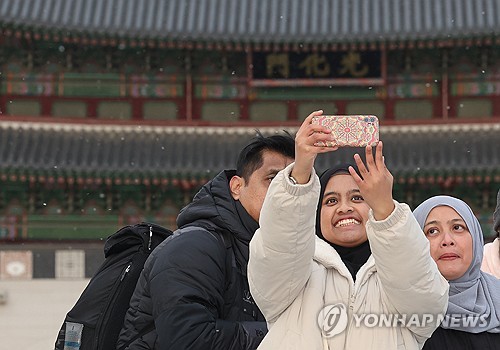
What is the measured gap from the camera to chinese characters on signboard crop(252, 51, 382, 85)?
51.8 feet

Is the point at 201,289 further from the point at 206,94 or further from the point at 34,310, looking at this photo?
the point at 206,94

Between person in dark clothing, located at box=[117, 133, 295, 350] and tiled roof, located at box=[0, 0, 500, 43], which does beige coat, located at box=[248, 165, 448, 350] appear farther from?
tiled roof, located at box=[0, 0, 500, 43]

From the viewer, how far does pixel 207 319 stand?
4.59m

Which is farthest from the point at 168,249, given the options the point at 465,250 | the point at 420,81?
the point at 420,81

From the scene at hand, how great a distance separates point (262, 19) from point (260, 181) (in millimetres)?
11018

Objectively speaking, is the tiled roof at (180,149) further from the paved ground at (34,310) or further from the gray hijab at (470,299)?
the gray hijab at (470,299)

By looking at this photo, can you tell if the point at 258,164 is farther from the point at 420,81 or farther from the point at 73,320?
the point at 420,81

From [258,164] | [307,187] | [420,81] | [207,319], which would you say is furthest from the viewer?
[420,81]

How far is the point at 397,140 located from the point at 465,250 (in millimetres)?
10831

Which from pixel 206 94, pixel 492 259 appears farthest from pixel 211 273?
pixel 206 94

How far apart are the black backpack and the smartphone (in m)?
1.37

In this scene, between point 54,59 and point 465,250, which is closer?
point 465,250

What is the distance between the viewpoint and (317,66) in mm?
15844

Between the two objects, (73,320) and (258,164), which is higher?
(258,164)
